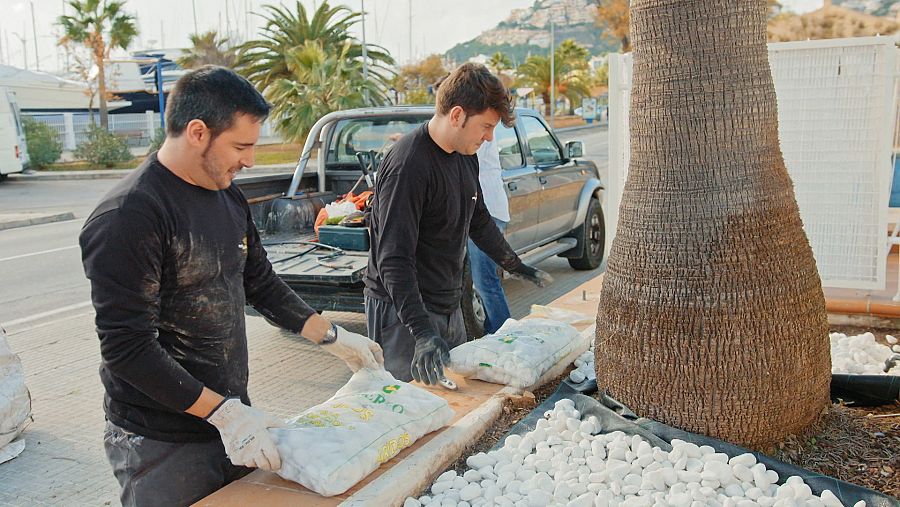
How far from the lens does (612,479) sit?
9.46 feet

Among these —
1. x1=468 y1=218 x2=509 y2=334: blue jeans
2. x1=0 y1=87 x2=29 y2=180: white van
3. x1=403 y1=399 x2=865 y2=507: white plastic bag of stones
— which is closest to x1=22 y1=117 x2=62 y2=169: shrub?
x1=0 y1=87 x2=29 y2=180: white van

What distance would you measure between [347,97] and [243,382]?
24176mm

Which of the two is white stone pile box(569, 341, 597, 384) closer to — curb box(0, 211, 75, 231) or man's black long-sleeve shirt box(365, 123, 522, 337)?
man's black long-sleeve shirt box(365, 123, 522, 337)

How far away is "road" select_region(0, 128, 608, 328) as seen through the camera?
27.7ft

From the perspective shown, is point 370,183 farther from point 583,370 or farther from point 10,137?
point 10,137

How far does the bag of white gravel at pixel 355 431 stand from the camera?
2.71 meters

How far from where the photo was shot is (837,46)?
5.46 m

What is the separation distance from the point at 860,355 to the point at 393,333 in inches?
98.9

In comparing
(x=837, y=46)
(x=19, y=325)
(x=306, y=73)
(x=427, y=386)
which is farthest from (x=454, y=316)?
(x=306, y=73)

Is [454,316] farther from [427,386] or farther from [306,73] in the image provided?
[306,73]

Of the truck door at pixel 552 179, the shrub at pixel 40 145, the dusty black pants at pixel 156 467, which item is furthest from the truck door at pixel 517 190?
the shrub at pixel 40 145

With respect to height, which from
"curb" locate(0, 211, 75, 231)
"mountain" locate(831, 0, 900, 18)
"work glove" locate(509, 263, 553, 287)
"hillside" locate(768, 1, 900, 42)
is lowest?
"curb" locate(0, 211, 75, 231)

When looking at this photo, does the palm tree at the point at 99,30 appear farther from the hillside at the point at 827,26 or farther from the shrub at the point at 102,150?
the hillside at the point at 827,26

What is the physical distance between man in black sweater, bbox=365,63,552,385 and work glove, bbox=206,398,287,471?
1.03 meters
